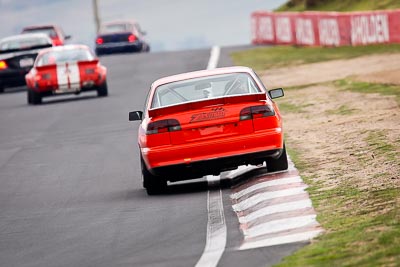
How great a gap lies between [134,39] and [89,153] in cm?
3812

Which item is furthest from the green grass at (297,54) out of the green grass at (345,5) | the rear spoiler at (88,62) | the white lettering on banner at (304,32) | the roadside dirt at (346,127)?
the rear spoiler at (88,62)

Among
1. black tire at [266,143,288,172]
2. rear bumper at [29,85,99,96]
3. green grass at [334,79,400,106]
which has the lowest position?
rear bumper at [29,85,99,96]

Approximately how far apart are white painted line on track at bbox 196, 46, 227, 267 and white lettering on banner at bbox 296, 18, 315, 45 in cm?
3363

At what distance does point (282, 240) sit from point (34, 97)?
23522 mm

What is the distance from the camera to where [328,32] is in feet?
157

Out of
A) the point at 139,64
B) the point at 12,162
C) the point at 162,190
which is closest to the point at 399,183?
the point at 162,190

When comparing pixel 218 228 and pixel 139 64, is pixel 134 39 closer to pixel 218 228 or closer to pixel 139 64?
pixel 139 64

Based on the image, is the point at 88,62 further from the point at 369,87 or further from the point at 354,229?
the point at 354,229

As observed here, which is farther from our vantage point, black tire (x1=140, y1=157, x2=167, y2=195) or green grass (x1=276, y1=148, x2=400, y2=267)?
black tire (x1=140, y1=157, x2=167, y2=195)

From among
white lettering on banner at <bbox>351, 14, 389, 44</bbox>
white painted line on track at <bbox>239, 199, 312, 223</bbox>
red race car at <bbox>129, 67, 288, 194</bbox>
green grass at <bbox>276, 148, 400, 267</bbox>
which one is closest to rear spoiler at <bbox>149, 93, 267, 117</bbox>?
red race car at <bbox>129, 67, 288, 194</bbox>

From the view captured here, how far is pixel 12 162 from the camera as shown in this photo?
20.9 meters

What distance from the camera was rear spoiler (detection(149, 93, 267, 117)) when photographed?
590 inches

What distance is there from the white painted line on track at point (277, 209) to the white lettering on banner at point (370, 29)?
29.8 metres

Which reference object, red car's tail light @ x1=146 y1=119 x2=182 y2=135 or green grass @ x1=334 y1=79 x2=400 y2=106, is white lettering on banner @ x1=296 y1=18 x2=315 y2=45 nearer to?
green grass @ x1=334 y1=79 x2=400 y2=106
